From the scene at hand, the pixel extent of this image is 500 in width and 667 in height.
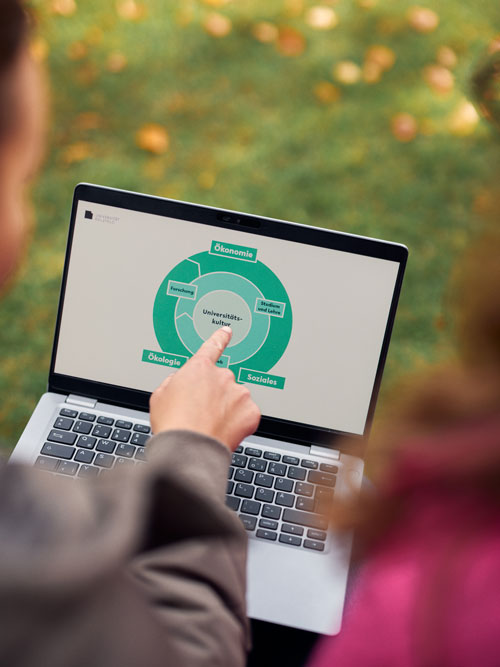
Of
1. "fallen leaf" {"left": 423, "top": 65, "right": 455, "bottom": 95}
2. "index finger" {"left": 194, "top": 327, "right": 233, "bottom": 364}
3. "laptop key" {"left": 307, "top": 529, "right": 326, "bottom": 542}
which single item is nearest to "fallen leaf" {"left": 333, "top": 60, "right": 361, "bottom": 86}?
"fallen leaf" {"left": 423, "top": 65, "right": 455, "bottom": 95}

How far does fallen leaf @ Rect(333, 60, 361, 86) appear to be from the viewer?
9.73 feet

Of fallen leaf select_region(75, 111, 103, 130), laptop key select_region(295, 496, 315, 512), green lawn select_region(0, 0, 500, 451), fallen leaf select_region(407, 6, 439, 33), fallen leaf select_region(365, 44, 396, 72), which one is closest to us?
laptop key select_region(295, 496, 315, 512)

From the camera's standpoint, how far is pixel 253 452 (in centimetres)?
145

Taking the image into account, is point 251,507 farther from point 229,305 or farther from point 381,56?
point 381,56

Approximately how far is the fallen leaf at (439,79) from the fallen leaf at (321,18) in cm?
46

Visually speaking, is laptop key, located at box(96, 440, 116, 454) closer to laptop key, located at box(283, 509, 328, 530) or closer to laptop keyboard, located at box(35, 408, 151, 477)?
laptop keyboard, located at box(35, 408, 151, 477)

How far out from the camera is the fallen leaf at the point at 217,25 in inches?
121

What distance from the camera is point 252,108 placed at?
288cm

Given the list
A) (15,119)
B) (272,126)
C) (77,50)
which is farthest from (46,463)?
(77,50)

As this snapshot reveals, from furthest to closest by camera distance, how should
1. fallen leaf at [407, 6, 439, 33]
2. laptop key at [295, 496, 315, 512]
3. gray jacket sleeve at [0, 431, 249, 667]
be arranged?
fallen leaf at [407, 6, 439, 33] → laptop key at [295, 496, 315, 512] → gray jacket sleeve at [0, 431, 249, 667]

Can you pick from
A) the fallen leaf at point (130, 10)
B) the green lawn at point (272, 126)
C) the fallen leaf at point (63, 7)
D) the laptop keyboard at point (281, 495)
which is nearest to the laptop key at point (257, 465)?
the laptop keyboard at point (281, 495)

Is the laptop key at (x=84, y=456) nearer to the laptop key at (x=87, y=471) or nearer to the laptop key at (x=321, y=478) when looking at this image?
the laptop key at (x=87, y=471)

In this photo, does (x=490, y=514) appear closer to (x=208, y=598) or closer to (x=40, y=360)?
(x=208, y=598)

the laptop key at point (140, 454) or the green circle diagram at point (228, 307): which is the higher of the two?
the green circle diagram at point (228, 307)
